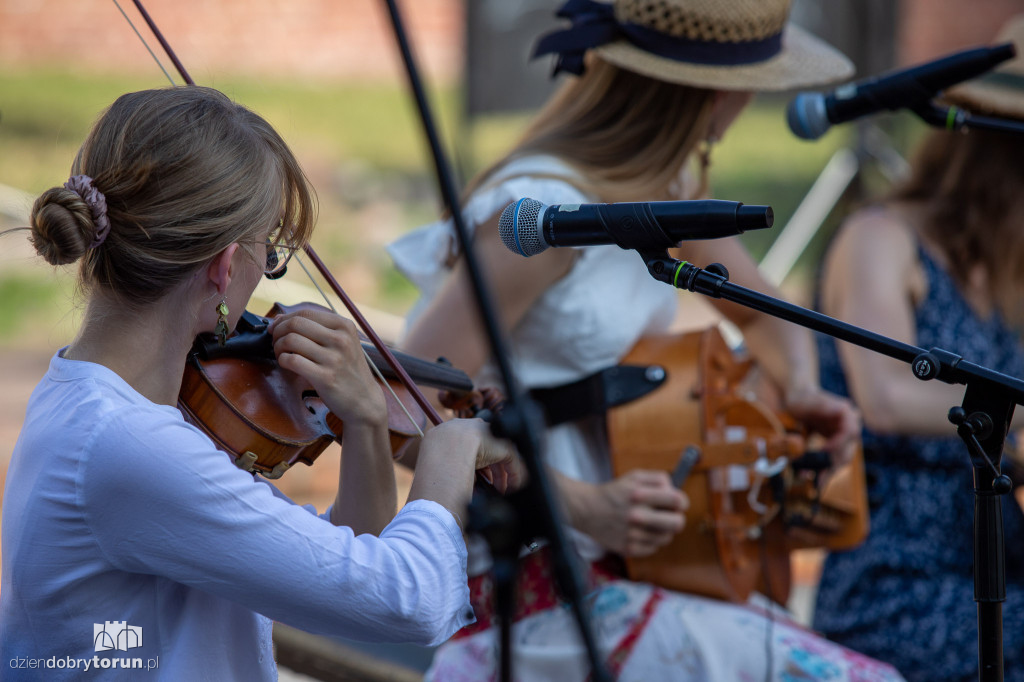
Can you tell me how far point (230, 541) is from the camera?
3.21 feet

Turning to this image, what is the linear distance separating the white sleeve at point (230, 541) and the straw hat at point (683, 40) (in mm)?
1034

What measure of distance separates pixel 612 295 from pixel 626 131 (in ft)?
0.98

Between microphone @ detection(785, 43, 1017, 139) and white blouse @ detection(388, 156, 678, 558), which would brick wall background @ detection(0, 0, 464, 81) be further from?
microphone @ detection(785, 43, 1017, 139)

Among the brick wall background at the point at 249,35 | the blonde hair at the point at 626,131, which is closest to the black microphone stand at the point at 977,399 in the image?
the blonde hair at the point at 626,131

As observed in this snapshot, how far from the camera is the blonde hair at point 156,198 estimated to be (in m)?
1.04

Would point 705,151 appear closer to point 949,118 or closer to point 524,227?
point 949,118

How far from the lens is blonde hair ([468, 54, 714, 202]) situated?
175 centimetres

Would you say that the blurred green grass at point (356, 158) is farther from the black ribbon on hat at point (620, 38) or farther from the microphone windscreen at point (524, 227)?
the microphone windscreen at point (524, 227)

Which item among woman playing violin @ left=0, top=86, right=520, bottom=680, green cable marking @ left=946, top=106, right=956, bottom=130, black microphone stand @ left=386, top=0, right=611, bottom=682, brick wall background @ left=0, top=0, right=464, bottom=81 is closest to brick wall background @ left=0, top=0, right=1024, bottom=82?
brick wall background @ left=0, top=0, right=464, bottom=81

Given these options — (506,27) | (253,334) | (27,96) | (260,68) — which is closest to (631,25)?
(253,334)

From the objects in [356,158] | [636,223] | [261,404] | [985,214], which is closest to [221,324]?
[261,404]

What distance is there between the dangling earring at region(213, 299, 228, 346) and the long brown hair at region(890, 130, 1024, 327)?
5.50 ft

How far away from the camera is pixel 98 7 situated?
21.6 ft

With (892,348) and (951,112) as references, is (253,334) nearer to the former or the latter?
(892,348)
